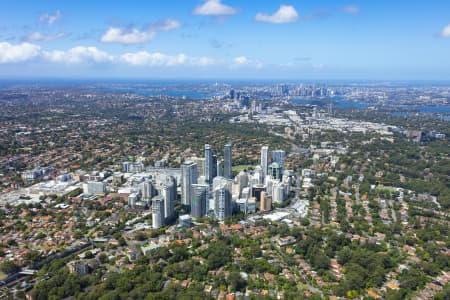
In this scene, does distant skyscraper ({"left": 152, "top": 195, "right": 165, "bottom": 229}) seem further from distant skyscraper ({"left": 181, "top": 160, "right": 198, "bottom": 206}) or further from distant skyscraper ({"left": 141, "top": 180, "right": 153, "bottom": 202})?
distant skyscraper ({"left": 141, "top": 180, "right": 153, "bottom": 202})

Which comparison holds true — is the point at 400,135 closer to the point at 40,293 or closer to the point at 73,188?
the point at 73,188

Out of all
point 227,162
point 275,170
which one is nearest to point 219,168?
point 227,162

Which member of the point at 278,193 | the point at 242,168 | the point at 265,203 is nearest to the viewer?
the point at 265,203

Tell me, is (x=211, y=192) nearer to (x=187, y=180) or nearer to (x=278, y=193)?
(x=187, y=180)

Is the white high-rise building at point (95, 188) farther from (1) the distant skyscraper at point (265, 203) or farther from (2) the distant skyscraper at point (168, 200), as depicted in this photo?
(1) the distant skyscraper at point (265, 203)

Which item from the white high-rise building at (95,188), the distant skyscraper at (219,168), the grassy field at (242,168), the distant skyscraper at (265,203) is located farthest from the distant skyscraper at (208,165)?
the white high-rise building at (95,188)

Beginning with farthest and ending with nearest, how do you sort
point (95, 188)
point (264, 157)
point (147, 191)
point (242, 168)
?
point (242, 168) < point (264, 157) < point (95, 188) < point (147, 191)

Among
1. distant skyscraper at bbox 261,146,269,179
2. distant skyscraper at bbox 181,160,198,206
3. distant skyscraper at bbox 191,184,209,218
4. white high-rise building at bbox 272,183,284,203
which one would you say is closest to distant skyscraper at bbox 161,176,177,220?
distant skyscraper at bbox 191,184,209,218
